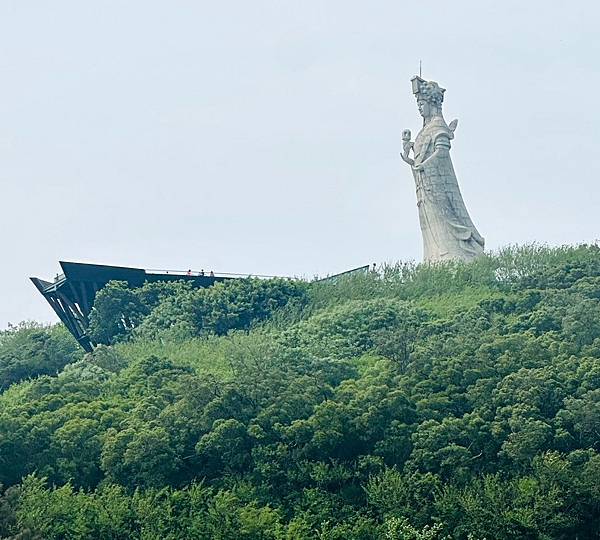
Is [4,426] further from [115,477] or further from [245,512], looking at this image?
[245,512]

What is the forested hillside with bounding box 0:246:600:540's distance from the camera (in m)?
29.8

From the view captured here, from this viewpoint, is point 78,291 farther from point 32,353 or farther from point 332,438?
point 332,438

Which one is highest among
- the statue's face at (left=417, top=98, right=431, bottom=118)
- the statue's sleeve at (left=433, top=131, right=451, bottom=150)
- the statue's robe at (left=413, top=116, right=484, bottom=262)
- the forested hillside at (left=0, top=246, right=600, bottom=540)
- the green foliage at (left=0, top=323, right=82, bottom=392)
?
the statue's face at (left=417, top=98, right=431, bottom=118)

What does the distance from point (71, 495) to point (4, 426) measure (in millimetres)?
2950

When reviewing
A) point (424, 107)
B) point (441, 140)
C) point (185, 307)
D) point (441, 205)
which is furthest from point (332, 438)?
point (424, 107)

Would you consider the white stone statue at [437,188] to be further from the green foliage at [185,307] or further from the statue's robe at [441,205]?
the green foliage at [185,307]

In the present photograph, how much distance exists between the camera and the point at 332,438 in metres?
31.7

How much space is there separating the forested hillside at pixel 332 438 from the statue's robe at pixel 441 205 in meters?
5.01

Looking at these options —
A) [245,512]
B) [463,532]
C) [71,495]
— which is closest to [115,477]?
[71,495]

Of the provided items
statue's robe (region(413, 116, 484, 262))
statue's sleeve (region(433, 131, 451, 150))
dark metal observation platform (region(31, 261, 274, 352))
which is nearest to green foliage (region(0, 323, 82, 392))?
dark metal observation platform (region(31, 261, 274, 352))

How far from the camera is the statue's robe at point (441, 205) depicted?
4516cm

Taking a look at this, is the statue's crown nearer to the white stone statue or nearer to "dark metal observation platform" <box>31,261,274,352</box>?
the white stone statue

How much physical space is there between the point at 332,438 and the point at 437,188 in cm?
1503

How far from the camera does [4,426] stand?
1314 inches
